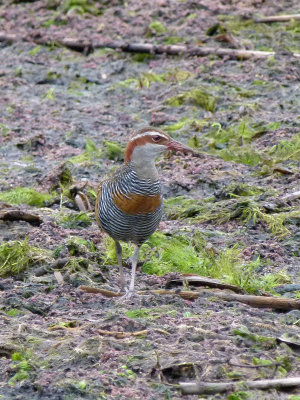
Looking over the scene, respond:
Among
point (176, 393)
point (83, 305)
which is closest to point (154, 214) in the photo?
point (83, 305)

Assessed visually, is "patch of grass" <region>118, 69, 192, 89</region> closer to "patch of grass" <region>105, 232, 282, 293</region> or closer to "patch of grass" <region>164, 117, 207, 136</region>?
"patch of grass" <region>164, 117, 207, 136</region>

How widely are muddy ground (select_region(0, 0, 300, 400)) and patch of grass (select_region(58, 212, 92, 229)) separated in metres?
0.04

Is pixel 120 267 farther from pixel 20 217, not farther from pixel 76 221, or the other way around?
pixel 20 217

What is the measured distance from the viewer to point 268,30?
54.4 ft

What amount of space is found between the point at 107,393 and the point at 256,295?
2.38 meters

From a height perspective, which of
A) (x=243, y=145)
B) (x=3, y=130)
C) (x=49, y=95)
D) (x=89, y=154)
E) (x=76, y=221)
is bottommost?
(x=49, y=95)

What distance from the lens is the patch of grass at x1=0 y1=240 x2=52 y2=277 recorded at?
8328 mm

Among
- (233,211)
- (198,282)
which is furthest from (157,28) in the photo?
(198,282)

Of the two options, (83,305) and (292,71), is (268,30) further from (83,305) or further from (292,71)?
(83,305)

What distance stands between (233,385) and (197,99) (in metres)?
8.74

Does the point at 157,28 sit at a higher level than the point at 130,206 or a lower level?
lower

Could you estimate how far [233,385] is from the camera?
5.61 metres

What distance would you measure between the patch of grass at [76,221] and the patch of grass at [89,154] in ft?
7.28

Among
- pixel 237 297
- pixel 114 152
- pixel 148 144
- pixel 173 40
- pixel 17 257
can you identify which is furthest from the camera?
pixel 173 40
